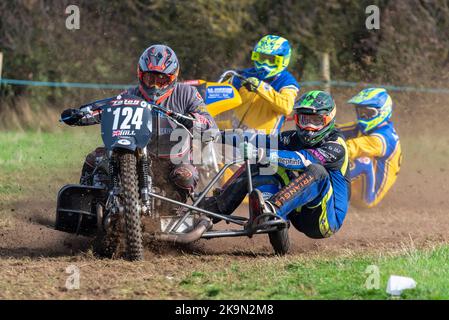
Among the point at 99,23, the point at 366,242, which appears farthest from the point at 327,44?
the point at 366,242

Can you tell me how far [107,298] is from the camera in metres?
6.80

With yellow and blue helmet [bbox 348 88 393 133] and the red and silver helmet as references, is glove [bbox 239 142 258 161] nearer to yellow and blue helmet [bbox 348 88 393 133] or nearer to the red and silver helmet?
the red and silver helmet

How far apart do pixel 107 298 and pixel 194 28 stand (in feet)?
59.4

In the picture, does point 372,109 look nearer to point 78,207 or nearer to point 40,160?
point 40,160

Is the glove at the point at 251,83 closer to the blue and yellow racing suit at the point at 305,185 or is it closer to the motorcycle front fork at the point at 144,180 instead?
the blue and yellow racing suit at the point at 305,185

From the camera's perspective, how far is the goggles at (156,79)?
9.47 meters

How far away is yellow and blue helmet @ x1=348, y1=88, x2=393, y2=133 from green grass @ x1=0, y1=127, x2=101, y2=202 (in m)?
3.76

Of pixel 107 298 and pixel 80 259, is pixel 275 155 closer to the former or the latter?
pixel 80 259

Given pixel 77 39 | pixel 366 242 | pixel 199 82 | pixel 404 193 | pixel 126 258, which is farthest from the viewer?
pixel 77 39

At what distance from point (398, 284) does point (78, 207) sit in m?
3.30

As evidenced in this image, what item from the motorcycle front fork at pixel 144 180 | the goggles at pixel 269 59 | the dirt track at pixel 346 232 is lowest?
the dirt track at pixel 346 232

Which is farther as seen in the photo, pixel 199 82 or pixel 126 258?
pixel 199 82

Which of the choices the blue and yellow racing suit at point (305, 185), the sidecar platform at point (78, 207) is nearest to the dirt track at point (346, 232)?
the blue and yellow racing suit at point (305, 185)

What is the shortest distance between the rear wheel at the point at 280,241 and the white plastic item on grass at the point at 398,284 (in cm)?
231
